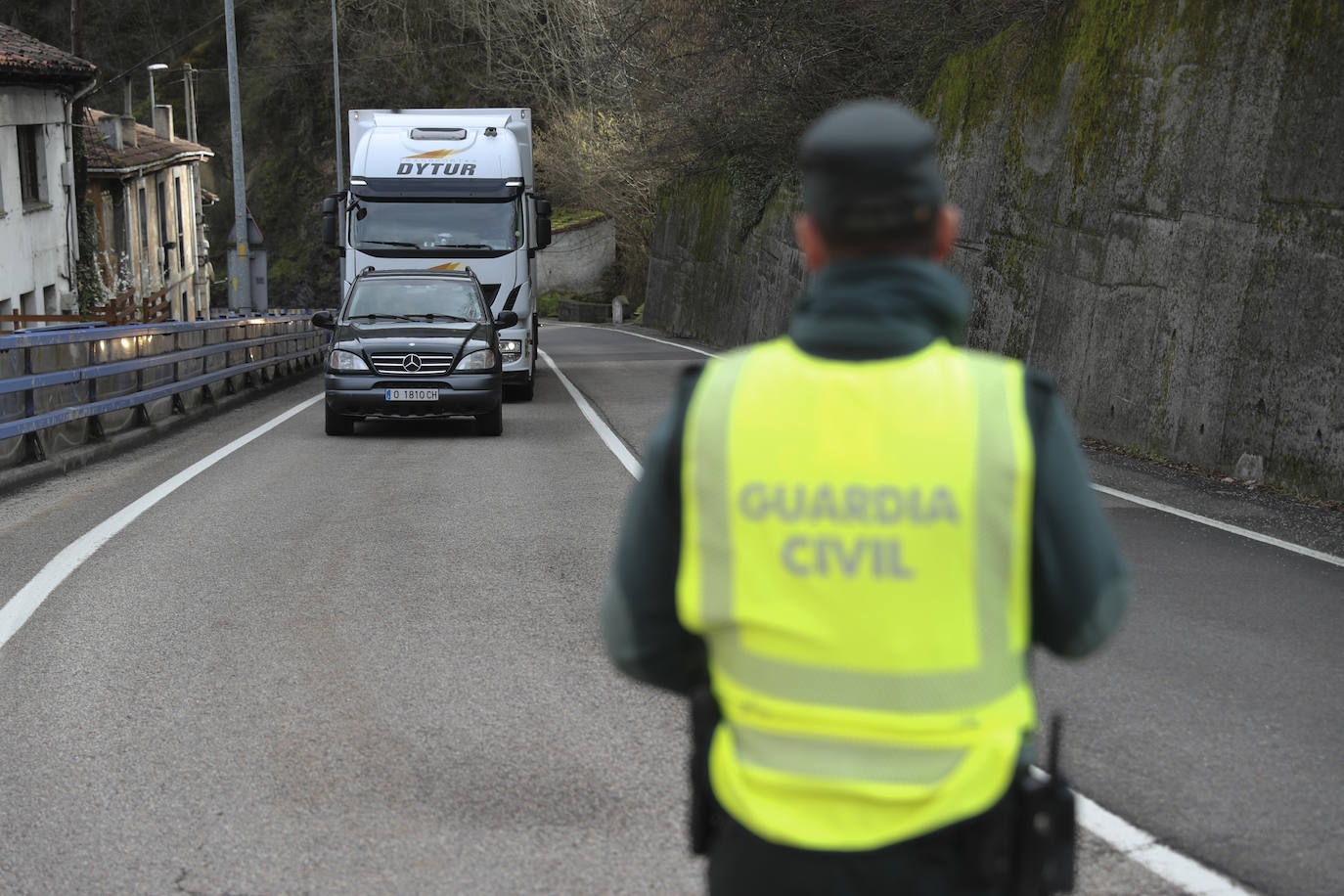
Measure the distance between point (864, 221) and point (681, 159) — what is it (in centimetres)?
4143

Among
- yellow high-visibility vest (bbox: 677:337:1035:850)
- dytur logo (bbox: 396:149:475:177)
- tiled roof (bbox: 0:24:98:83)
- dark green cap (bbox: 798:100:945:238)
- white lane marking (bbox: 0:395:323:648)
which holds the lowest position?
white lane marking (bbox: 0:395:323:648)

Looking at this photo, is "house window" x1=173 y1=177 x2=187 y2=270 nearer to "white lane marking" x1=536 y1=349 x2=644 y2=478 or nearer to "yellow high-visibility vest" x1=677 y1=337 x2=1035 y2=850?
"white lane marking" x1=536 y1=349 x2=644 y2=478

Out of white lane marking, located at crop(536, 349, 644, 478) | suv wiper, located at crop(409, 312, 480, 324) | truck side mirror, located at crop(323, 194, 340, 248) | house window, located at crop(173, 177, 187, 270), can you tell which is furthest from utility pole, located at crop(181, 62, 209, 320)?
suv wiper, located at crop(409, 312, 480, 324)

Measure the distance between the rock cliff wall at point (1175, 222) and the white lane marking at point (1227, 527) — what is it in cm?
132

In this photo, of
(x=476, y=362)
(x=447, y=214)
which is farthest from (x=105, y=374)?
(x=447, y=214)

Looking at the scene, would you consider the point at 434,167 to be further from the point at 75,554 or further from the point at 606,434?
the point at 75,554

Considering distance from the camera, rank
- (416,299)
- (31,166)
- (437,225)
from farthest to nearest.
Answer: (31,166) → (437,225) → (416,299)

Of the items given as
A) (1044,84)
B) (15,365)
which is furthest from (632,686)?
(1044,84)

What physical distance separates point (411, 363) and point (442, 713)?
10.9 metres

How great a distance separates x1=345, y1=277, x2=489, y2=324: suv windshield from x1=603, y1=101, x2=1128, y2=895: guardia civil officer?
15.2 metres

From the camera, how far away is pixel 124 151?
46.7m

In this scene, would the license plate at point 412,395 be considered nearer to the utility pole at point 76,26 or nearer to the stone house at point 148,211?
the utility pole at point 76,26

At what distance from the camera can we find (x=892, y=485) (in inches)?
75.7

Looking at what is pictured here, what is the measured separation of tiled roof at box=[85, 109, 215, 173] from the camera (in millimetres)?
43312
